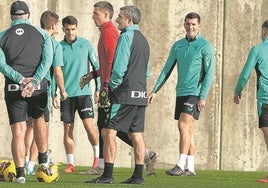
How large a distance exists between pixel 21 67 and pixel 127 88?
116 centimetres

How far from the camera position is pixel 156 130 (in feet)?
61.5

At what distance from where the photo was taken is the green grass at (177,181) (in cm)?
1327

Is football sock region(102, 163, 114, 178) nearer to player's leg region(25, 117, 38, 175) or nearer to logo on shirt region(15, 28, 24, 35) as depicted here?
logo on shirt region(15, 28, 24, 35)

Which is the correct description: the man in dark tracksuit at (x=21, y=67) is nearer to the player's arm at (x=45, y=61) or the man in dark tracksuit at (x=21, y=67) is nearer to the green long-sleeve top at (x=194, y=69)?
the player's arm at (x=45, y=61)

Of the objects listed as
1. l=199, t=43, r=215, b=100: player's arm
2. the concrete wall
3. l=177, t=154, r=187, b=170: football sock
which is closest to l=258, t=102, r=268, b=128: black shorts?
l=199, t=43, r=215, b=100: player's arm

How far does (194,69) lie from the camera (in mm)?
15812

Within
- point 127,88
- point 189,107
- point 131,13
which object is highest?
point 131,13

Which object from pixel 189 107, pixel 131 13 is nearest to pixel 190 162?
pixel 189 107

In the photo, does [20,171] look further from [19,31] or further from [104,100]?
[19,31]

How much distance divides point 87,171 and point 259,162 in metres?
3.88

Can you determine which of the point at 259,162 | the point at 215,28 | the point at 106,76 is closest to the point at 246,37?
the point at 215,28

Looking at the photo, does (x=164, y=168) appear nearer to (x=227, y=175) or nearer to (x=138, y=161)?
(x=227, y=175)

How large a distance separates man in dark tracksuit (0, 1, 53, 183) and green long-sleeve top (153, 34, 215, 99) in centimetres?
276

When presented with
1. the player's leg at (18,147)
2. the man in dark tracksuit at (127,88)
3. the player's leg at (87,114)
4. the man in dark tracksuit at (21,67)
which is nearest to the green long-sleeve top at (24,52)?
the man in dark tracksuit at (21,67)
